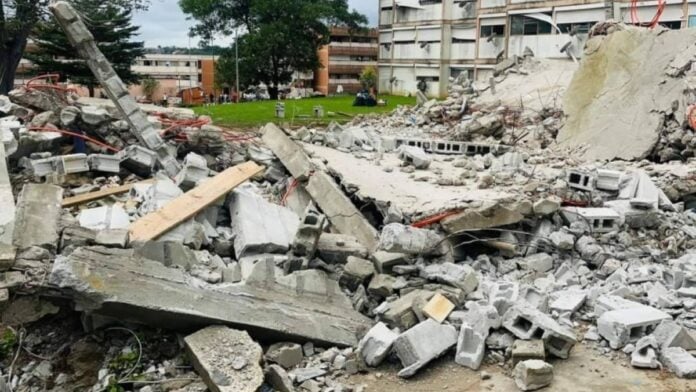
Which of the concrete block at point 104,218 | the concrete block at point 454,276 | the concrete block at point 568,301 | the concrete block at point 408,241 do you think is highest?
the concrete block at point 104,218

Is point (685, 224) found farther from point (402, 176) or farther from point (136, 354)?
point (136, 354)

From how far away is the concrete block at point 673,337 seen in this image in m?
4.74

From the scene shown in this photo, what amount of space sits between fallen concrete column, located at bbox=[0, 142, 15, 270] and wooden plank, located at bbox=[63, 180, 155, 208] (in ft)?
2.25

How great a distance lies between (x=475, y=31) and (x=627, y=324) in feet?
97.8

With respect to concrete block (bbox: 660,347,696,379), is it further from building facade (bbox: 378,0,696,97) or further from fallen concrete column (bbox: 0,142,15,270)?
building facade (bbox: 378,0,696,97)

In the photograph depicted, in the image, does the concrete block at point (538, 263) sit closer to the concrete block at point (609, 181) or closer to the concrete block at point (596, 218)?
the concrete block at point (596, 218)

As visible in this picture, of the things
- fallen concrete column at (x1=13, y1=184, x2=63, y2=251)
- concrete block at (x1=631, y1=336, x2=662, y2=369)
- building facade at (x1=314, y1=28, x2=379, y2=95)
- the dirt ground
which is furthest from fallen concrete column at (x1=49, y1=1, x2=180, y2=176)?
building facade at (x1=314, y1=28, x2=379, y2=95)

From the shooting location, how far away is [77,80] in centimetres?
2689

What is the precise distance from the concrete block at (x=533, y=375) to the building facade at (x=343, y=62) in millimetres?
43984

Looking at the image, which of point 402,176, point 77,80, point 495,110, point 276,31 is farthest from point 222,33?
point 402,176

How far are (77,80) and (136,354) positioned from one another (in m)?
25.4

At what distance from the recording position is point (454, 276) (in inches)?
224

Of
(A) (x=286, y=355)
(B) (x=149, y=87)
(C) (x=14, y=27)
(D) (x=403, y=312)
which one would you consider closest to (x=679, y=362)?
(D) (x=403, y=312)

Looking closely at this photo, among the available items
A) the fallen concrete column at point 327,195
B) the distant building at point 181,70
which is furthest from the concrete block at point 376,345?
the distant building at point 181,70
